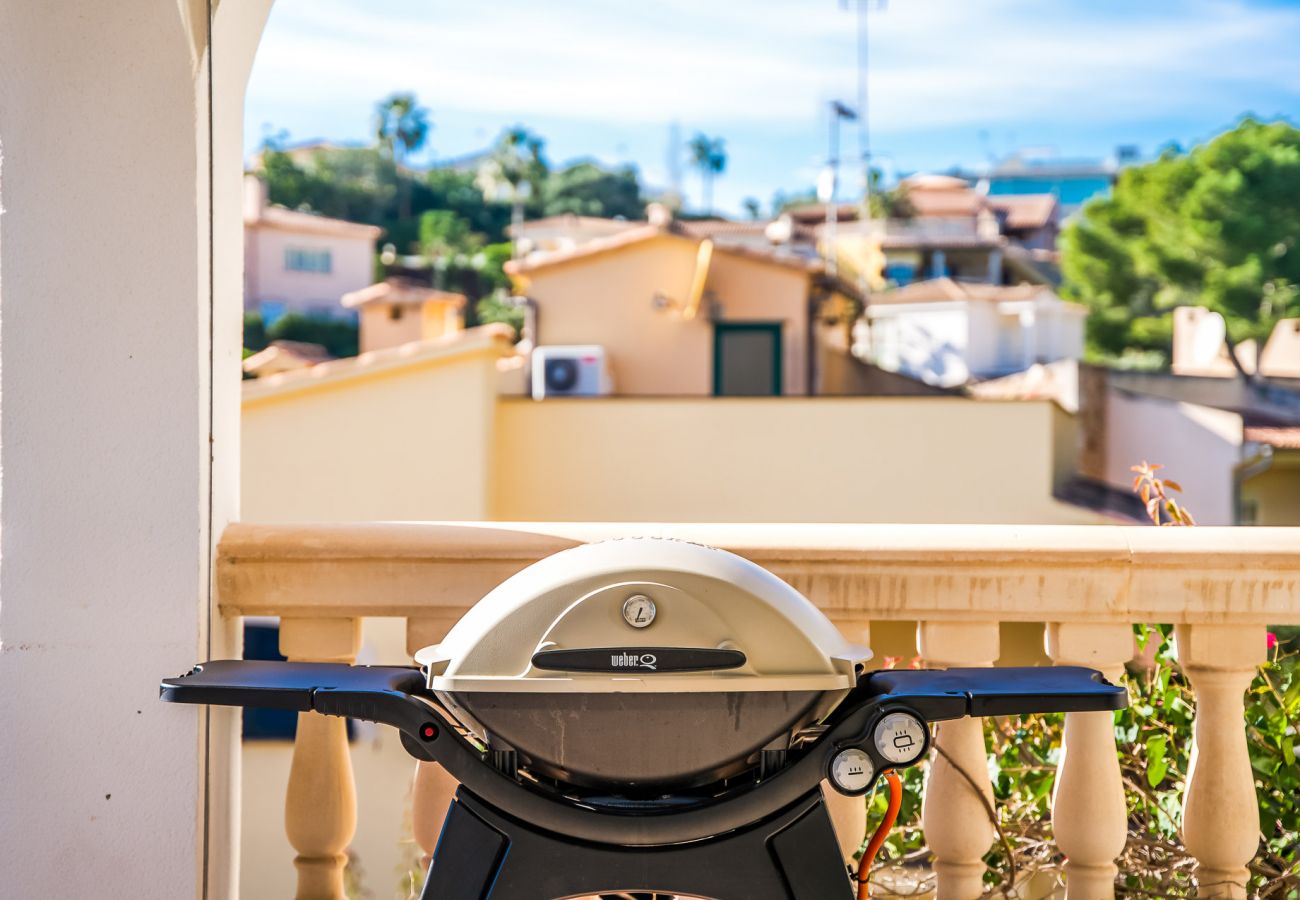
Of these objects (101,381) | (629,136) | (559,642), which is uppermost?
(629,136)

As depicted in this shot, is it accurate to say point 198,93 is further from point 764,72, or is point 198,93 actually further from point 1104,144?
point 1104,144

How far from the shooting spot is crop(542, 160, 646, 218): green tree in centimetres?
4503

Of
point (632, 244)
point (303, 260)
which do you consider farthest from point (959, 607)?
point (303, 260)

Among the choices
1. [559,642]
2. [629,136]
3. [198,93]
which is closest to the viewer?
[559,642]

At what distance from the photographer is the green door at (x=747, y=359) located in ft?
58.8

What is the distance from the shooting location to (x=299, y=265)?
3844cm

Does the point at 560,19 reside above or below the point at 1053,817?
above

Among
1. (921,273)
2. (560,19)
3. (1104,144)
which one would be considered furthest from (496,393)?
(1104,144)

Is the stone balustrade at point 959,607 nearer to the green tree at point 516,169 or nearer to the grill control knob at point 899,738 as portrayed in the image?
the grill control knob at point 899,738

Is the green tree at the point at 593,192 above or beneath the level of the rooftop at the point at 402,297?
above

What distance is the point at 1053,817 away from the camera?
6.17ft

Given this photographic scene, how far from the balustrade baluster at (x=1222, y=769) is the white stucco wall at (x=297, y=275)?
37.7 metres

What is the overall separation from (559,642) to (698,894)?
27cm

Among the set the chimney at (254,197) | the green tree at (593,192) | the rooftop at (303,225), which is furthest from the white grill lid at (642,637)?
the green tree at (593,192)
